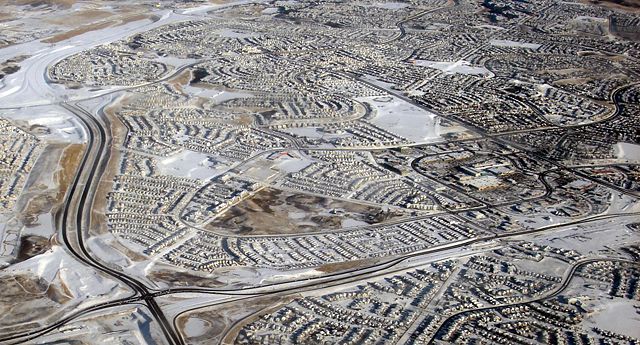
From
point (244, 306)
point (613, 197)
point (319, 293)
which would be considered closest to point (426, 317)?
point (319, 293)

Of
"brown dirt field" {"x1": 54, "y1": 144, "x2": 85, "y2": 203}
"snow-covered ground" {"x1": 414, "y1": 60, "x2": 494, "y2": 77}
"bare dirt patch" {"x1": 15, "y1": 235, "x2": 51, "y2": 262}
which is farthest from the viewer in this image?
"snow-covered ground" {"x1": 414, "y1": 60, "x2": 494, "y2": 77}

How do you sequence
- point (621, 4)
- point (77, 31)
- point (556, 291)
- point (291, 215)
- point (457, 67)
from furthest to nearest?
point (621, 4) < point (77, 31) < point (457, 67) < point (291, 215) < point (556, 291)

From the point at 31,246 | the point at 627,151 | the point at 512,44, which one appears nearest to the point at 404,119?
the point at 627,151

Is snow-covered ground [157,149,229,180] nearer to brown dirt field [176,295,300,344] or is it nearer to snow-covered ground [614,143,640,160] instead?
brown dirt field [176,295,300,344]

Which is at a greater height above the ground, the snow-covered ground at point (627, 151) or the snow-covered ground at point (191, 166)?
the snow-covered ground at point (191, 166)

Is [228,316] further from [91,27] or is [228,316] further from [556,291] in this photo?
[91,27]

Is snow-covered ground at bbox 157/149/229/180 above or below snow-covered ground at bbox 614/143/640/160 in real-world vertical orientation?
above

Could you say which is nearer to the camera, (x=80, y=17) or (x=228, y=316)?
(x=228, y=316)

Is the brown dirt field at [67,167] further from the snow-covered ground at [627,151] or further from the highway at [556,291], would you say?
the snow-covered ground at [627,151]

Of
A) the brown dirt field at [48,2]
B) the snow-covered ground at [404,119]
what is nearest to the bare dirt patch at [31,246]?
the snow-covered ground at [404,119]

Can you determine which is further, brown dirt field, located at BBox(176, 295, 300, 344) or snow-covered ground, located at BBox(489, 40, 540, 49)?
snow-covered ground, located at BBox(489, 40, 540, 49)

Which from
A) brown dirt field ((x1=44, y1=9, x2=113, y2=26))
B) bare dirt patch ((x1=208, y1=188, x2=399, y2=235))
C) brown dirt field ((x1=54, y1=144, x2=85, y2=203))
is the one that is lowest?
bare dirt patch ((x1=208, y1=188, x2=399, y2=235))

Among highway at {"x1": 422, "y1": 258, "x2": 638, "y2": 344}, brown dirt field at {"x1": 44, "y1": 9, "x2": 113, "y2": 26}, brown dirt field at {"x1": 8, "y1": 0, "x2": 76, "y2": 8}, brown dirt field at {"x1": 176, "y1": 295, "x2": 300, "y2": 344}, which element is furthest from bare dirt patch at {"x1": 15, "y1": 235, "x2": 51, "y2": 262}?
brown dirt field at {"x1": 8, "y1": 0, "x2": 76, "y2": 8}
